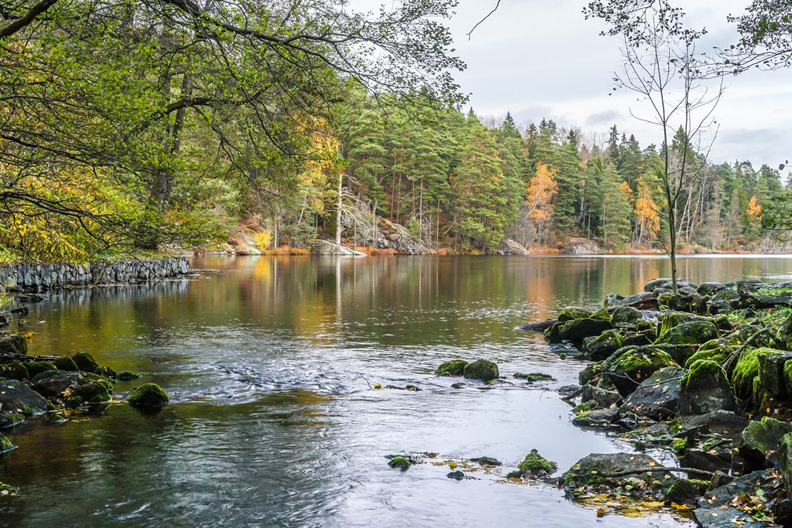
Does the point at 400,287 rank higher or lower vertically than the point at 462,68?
lower

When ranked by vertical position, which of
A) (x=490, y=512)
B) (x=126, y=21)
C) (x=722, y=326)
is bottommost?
(x=490, y=512)

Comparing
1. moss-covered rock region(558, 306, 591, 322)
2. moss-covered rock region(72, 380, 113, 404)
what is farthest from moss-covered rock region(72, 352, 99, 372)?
moss-covered rock region(558, 306, 591, 322)

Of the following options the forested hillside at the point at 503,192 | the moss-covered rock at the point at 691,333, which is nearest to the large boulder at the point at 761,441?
the moss-covered rock at the point at 691,333

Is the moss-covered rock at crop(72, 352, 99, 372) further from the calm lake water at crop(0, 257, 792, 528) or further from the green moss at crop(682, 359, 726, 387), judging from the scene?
the green moss at crop(682, 359, 726, 387)

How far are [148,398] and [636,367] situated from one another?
28.3 feet

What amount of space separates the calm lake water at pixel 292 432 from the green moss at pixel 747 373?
2044 mm

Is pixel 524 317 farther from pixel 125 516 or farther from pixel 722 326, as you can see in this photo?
pixel 125 516

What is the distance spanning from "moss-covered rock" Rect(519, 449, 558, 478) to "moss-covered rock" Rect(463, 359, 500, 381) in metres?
4.83

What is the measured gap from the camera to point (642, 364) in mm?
11125

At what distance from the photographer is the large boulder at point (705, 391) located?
8.79 meters

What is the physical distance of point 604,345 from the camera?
49.2ft

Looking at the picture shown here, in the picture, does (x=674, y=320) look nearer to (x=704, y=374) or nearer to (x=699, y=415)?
(x=704, y=374)

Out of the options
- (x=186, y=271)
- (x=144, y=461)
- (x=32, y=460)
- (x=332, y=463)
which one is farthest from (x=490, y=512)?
(x=186, y=271)

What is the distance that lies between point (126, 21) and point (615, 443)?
34.8 feet
